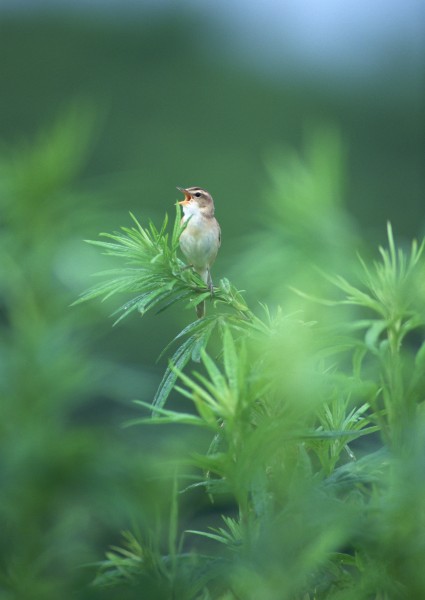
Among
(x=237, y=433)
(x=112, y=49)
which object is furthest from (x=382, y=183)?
(x=237, y=433)

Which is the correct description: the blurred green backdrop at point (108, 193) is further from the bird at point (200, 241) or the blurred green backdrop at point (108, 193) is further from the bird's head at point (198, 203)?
the bird at point (200, 241)

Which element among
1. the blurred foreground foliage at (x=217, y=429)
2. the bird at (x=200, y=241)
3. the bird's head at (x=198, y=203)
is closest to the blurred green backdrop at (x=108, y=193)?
the blurred foreground foliage at (x=217, y=429)

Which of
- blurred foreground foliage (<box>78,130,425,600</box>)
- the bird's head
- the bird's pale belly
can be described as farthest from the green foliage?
the bird's head

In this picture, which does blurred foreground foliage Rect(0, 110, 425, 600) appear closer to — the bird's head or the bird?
the bird

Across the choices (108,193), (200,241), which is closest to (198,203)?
(200,241)

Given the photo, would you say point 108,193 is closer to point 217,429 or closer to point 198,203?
point 217,429

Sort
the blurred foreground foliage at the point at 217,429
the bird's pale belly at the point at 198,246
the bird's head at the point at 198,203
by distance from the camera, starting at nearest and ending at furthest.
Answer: the blurred foreground foliage at the point at 217,429 < the bird's pale belly at the point at 198,246 < the bird's head at the point at 198,203

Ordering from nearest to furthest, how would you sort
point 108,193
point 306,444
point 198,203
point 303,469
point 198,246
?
point 108,193 → point 303,469 → point 306,444 → point 198,246 → point 198,203
